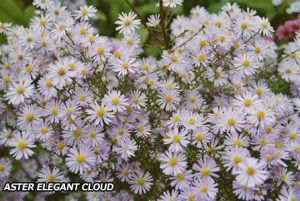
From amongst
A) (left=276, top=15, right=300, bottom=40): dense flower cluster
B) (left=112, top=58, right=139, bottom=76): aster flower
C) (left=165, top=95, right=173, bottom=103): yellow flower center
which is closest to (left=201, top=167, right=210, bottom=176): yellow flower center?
(left=165, top=95, right=173, bottom=103): yellow flower center

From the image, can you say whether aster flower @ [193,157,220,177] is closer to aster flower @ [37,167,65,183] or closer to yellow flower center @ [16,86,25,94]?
aster flower @ [37,167,65,183]

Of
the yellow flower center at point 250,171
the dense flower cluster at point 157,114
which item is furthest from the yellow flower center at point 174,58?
the yellow flower center at point 250,171

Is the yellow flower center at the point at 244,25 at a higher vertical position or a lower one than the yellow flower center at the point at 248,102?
higher

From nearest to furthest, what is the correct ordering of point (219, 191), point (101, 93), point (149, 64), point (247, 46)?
1. point (219, 191)
2. point (101, 93)
3. point (149, 64)
4. point (247, 46)

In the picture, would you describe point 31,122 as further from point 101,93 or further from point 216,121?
point 216,121

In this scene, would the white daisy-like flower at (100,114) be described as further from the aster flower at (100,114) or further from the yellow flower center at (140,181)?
the yellow flower center at (140,181)

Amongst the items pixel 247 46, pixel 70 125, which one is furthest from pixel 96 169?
pixel 247 46
